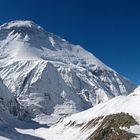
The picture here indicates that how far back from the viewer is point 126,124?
3487 inches

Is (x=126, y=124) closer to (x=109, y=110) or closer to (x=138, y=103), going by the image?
(x=138, y=103)

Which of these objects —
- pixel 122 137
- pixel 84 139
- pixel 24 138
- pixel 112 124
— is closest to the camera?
pixel 122 137

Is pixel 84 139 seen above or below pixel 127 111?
below

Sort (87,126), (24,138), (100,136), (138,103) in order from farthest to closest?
(24,138) → (87,126) → (138,103) → (100,136)

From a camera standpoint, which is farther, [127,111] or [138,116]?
[127,111]

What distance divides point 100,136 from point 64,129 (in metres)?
56.1

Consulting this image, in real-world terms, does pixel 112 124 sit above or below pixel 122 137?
above

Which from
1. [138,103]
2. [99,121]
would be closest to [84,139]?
[99,121]

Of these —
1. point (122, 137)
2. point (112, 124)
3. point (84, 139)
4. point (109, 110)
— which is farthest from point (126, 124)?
point (109, 110)

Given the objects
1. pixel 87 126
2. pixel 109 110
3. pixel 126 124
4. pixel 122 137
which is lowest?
pixel 122 137

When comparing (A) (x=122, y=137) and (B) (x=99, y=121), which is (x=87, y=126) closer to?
(B) (x=99, y=121)

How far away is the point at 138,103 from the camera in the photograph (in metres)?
110

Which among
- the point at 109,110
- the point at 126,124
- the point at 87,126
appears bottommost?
the point at 126,124

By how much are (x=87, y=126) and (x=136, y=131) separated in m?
35.8
